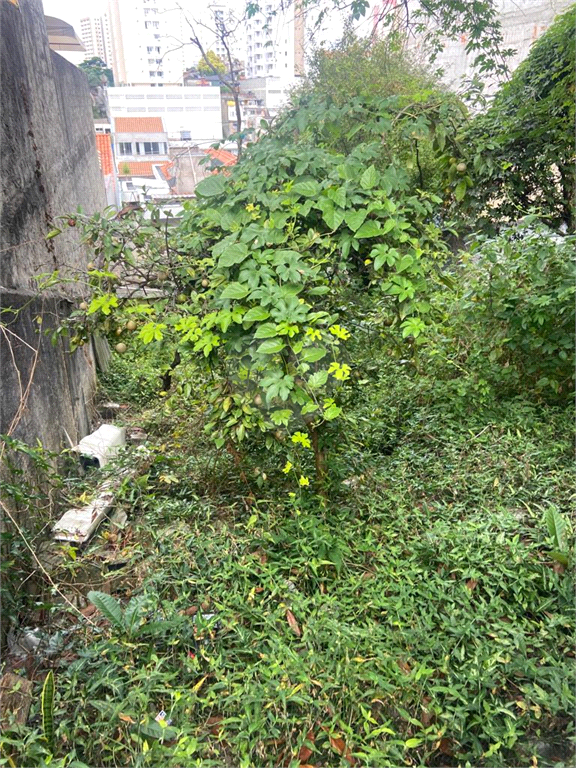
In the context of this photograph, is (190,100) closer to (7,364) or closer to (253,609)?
(7,364)

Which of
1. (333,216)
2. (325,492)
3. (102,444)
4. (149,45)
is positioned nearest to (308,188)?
(333,216)

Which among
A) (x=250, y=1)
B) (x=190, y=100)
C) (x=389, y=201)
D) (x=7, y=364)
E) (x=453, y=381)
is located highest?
(x=250, y=1)

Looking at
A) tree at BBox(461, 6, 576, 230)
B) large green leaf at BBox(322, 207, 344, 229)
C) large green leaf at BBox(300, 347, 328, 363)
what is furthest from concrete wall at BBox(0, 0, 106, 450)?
tree at BBox(461, 6, 576, 230)

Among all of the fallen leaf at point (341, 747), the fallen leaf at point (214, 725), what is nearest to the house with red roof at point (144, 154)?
the fallen leaf at point (214, 725)

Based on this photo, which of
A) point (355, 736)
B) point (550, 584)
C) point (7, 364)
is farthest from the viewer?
point (7, 364)

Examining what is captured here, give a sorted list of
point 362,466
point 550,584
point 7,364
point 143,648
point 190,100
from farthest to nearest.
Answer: point 190,100
point 362,466
point 7,364
point 550,584
point 143,648

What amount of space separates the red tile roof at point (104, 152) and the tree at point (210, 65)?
59.6 inches

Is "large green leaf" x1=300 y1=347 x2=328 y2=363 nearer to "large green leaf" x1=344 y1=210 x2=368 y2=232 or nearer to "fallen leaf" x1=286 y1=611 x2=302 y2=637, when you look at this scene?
"large green leaf" x1=344 y1=210 x2=368 y2=232

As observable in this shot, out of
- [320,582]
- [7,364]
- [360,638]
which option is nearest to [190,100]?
[7,364]

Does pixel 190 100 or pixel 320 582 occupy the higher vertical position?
pixel 190 100

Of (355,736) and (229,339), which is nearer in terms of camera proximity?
(355,736)

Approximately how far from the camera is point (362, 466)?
2.26 m

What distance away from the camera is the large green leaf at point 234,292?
1679 millimetres

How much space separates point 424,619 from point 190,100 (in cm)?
251
